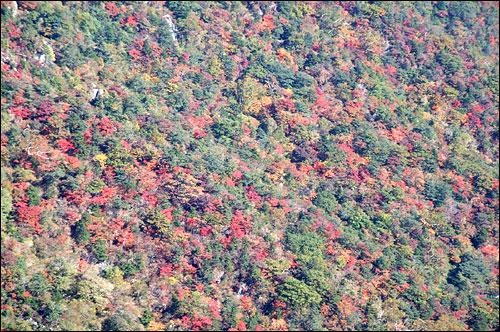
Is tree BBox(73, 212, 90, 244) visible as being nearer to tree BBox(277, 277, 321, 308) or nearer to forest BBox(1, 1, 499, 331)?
forest BBox(1, 1, 499, 331)

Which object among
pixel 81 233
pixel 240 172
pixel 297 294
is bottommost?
pixel 297 294

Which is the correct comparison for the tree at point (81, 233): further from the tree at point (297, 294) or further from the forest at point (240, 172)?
the tree at point (297, 294)

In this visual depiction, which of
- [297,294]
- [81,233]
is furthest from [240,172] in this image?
[81,233]

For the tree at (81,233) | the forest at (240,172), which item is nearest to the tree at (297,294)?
the forest at (240,172)

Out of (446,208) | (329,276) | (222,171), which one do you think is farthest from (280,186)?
(446,208)

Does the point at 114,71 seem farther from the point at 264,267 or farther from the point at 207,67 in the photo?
the point at 264,267

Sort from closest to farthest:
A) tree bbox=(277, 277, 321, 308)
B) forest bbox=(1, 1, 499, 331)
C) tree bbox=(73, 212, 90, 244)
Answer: forest bbox=(1, 1, 499, 331) → tree bbox=(73, 212, 90, 244) → tree bbox=(277, 277, 321, 308)

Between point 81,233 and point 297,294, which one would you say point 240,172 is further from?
point 81,233

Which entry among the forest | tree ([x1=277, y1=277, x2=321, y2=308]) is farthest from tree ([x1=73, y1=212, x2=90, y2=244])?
tree ([x1=277, y1=277, x2=321, y2=308])
